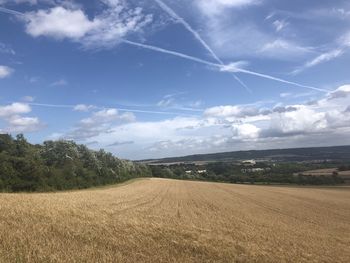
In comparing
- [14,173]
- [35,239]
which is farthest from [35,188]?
[35,239]

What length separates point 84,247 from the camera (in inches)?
535

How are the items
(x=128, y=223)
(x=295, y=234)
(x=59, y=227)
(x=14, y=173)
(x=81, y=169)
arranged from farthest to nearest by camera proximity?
1. (x=81, y=169)
2. (x=14, y=173)
3. (x=295, y=234)
4. (x=128, y=223)
5. (x=59, y=227)

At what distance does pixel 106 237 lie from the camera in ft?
51.0

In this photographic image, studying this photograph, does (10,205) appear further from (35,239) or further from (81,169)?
(81,169)

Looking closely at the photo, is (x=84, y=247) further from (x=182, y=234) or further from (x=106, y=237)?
(x=182, y=234)

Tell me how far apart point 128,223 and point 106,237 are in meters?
3.61

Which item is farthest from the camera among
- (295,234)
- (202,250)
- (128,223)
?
(295,234)

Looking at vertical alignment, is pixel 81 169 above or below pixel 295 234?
above

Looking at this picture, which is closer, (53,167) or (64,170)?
(53,167)

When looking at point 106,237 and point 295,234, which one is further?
point 295,234

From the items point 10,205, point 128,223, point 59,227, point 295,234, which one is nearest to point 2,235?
point 59,227

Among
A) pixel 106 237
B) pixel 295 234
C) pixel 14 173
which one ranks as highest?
pixel 14 173

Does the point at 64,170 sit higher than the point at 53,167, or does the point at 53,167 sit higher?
the point at 53,167

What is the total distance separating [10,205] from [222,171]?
533 feet
